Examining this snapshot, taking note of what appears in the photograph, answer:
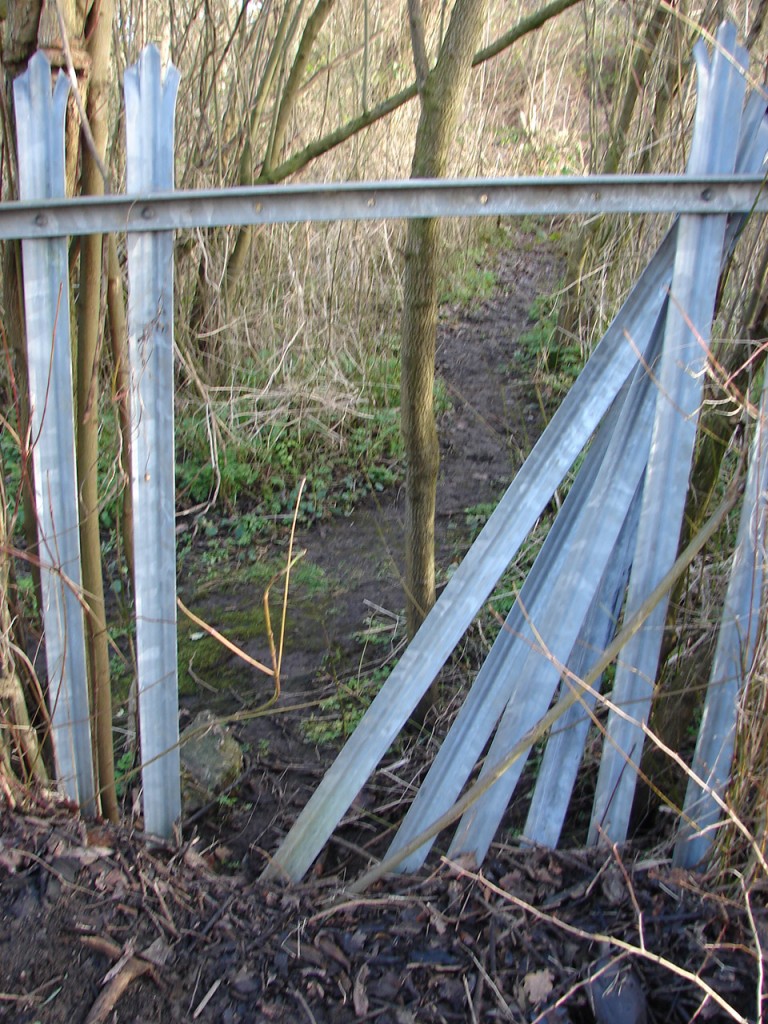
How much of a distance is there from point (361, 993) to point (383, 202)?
1962 mm

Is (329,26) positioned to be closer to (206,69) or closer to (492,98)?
(206,69)

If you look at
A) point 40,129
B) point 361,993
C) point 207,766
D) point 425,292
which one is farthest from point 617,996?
point 40,129

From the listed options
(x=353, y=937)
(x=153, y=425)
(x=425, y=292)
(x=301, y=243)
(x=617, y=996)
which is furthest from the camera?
(x=301, y=243)

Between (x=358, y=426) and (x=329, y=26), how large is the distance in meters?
3.06

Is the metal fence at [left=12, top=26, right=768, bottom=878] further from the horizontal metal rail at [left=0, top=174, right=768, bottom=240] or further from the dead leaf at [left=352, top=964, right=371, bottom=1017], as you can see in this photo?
the dead leaf at [left=352, top=964, right=371, bottom=1017]

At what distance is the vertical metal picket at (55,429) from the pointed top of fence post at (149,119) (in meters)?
0.18

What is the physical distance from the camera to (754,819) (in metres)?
2.20

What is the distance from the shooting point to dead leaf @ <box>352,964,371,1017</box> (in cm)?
209

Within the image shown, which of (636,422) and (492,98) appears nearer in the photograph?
(636,422)

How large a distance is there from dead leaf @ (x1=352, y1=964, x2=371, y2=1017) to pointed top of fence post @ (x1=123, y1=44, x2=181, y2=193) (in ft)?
6.59

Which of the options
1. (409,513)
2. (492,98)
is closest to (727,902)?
(409,513)

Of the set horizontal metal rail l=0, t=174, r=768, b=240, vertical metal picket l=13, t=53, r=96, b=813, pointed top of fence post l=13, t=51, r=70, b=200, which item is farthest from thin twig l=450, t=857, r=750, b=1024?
pointed top of fence post l=13, t=51, r=70, b=200

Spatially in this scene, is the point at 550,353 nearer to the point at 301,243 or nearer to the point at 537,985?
the point at 301,243

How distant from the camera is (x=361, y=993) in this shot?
212cm
